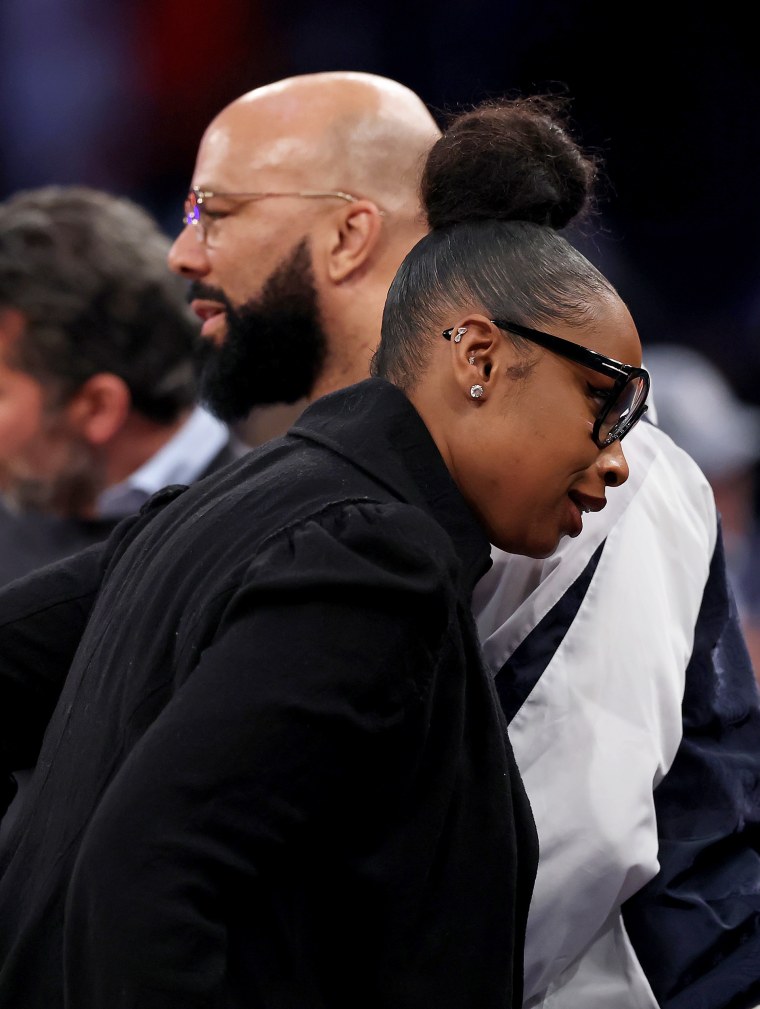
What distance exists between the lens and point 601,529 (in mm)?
1649

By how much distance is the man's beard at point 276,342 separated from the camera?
2102 millimetres

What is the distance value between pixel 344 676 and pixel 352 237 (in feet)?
3.92

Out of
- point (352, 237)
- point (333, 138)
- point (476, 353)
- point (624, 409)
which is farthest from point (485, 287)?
point (333, 138)

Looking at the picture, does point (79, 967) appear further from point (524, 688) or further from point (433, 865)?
point (524, 688)

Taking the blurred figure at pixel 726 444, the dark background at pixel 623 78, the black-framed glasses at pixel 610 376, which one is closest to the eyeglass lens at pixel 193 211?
the black-framed glasses at pixel 610 376

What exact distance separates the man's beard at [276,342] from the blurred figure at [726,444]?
75.0 inches

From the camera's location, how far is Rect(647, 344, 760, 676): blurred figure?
3.82 metres

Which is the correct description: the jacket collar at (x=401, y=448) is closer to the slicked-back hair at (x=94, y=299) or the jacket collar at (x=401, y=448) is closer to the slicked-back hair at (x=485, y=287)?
the slicked-back hair at (x=485, y=287)

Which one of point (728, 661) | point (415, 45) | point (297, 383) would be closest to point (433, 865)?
point (728, 661)

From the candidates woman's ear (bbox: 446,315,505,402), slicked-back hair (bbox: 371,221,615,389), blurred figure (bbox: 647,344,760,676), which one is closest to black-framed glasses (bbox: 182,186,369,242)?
slicked-back hair (bbox: 371,221,615,389)

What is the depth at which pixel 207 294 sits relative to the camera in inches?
85.6

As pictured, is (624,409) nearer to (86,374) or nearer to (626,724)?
(626,724)

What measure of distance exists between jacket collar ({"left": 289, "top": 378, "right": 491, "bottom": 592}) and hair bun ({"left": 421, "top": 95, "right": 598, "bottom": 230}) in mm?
276

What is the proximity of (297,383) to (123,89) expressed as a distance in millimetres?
2891
